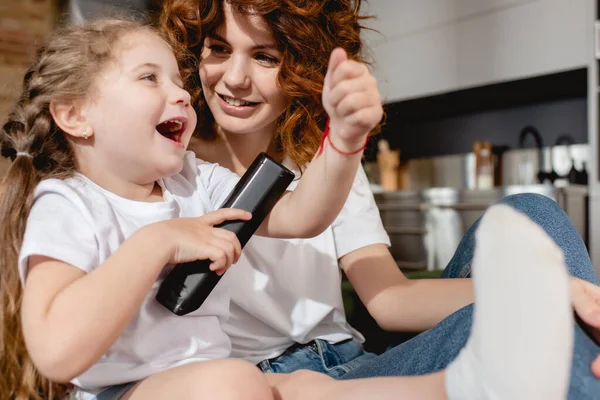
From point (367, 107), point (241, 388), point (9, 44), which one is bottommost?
point (241, 388)

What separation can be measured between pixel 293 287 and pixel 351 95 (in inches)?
19.8

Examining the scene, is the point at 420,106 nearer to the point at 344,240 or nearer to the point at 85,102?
the point at 344,240

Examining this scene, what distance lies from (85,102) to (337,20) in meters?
0.54

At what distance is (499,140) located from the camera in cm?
345

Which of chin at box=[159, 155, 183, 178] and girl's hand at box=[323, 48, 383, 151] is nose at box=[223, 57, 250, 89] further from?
girl's hand at box=[323, 48, 383, 151]

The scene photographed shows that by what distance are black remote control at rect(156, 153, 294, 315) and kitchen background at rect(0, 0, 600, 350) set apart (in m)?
2.16

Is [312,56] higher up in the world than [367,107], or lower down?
higher up

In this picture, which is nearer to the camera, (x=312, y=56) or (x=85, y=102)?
(x=85, y=102)

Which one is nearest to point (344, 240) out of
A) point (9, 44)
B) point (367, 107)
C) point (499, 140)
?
point (367, 107)

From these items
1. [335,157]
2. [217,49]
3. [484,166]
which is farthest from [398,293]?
[484,166]

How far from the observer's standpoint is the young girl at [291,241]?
983 mm

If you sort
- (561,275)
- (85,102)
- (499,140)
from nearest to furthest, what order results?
(561,275), (85,102), (499,140)

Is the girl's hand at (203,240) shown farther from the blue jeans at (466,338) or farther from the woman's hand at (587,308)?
the woman's hand at (587,308)

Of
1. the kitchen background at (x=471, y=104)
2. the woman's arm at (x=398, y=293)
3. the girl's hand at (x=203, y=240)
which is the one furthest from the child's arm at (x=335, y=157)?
the kitchen background at (x=471, y=104)
